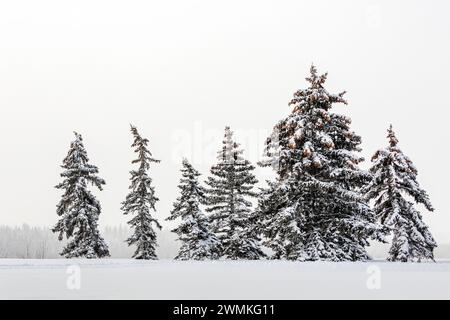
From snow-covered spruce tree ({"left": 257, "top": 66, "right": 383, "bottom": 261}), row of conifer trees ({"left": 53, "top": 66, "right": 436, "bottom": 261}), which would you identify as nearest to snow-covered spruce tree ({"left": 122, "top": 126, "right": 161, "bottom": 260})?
row of conifer trees ({"left": 53, "top": 66, "right": 436, "bottom": 261})

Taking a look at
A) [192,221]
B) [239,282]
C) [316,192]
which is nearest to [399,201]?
[316,192]

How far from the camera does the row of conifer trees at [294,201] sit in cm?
2773

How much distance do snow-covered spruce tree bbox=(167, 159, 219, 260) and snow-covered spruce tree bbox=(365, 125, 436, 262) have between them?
1191 centimetres

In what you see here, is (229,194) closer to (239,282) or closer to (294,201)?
(294,201)

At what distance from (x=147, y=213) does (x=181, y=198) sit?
422 centimetres

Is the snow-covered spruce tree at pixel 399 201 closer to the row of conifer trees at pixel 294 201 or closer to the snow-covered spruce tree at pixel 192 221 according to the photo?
the row of conifer trees at pixel 294 201

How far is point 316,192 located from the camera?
28516 millimetres

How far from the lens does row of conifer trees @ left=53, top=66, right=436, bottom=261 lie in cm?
2773

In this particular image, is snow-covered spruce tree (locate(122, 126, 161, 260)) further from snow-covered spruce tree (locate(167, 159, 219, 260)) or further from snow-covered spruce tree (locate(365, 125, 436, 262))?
snow-covered spruce tree (locate(365, 125, 436, 262))

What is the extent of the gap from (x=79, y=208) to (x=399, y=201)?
905 inches

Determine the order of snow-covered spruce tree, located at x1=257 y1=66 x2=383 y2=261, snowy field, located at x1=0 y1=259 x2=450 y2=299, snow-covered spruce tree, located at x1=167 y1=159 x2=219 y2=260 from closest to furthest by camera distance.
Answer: snowy field, located at x1=0 y1=259 x2=450 y2=299
snow-covered spruce tree, located at x1=257 y1=66 x2=383 y2=261
snow-covered spruce tree, located at x1=167 y1=159 x2=219 y2=260

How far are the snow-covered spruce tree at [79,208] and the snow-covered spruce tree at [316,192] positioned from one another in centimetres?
1512
